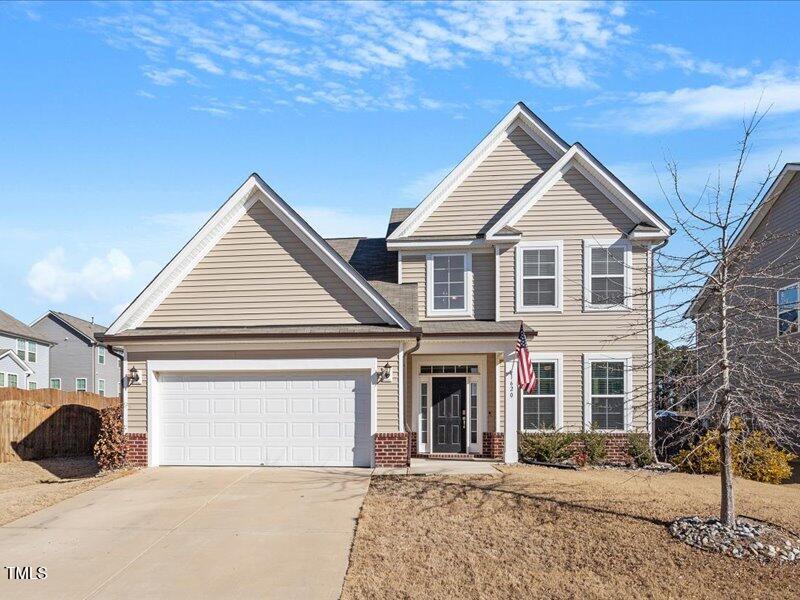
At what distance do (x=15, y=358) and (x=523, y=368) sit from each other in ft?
120

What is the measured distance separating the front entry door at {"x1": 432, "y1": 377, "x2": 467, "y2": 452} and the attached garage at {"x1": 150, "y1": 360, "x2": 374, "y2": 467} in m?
3.59

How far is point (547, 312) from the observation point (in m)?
18.6

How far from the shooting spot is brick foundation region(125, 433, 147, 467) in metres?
15.4

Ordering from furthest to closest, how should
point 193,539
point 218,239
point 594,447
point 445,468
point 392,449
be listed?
point 594,447, point 218,239, point 445,468, point 392,449, point 193,539

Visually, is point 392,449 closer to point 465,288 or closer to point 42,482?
point 465,288

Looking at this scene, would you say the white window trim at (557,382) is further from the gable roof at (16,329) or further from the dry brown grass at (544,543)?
the gable roof at (16,329)

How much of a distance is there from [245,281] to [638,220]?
9999 millimetres

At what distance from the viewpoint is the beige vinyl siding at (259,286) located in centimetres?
1566

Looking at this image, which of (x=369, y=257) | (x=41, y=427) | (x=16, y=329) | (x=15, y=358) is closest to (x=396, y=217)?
(x=369, y=257)

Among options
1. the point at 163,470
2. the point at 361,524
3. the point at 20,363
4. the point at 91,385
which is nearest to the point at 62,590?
the point at 361,524

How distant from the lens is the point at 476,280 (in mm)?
18969

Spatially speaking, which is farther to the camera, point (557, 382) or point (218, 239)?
point (557, 382)

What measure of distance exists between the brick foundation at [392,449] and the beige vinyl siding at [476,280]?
4.34 m

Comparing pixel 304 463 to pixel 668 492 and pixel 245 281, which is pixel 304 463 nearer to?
pixel 245 281
